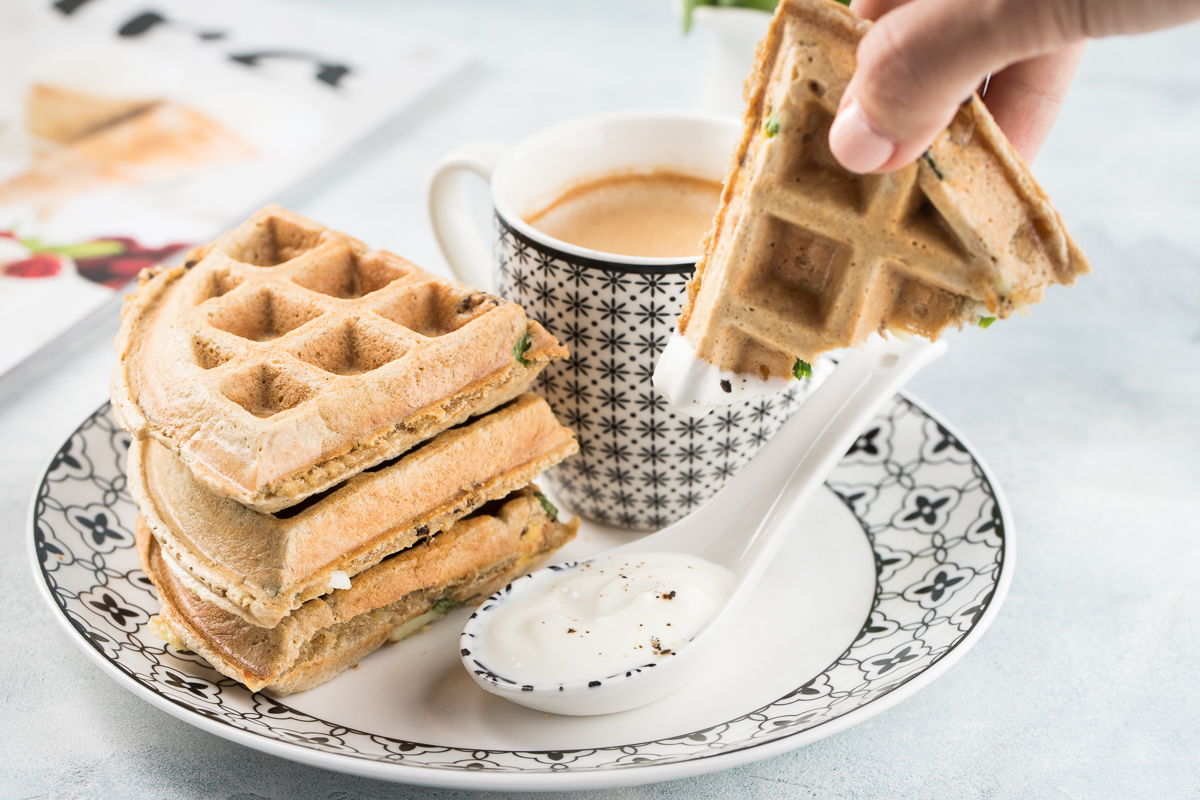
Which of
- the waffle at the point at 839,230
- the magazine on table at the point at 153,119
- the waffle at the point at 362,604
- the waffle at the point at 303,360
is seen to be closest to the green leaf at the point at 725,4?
the magazine on table at the point at 153,119

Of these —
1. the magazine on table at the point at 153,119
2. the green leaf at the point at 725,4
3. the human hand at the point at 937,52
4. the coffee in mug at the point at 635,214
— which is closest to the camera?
the human hand at the point at 937,52

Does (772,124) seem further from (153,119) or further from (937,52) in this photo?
(153,119)

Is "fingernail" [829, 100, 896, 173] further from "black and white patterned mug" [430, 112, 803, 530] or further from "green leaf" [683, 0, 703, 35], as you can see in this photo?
"green leaf" [683, 0, 703, 35]

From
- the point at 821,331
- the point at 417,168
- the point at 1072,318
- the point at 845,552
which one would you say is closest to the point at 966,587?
the point at 845,552

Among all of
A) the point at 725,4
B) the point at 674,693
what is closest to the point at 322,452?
the point at 674,693

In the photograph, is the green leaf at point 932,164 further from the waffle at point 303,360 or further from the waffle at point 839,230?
the waffle at point 303,360

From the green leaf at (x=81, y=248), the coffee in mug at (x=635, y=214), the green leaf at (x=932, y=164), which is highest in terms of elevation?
the green leaf at (x=932, y=164)
